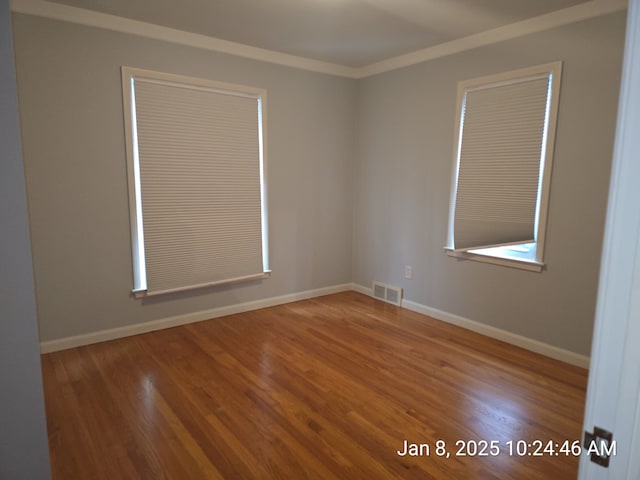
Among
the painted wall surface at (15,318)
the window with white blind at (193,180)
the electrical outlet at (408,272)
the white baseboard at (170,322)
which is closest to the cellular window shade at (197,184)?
the window with white blind at (193,180)

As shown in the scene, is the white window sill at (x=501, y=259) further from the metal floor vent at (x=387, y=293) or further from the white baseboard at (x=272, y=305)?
the metal floor vent at (x=387, y=293)

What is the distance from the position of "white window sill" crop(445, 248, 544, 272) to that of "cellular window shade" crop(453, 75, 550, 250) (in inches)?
2.6

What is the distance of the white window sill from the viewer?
10.6 feet

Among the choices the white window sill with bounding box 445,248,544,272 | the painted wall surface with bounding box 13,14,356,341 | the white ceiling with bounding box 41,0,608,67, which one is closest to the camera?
the white ceiling with bounding box 41,0,608,67

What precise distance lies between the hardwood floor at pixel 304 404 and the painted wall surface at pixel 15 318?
882 millimetres

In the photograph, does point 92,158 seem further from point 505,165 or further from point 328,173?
point 505,165

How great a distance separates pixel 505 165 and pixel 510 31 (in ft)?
3.43

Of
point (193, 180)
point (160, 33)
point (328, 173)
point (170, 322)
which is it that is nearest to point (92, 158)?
point (193, 180)

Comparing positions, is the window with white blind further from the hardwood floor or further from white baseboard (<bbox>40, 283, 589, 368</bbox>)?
the hardwood floor

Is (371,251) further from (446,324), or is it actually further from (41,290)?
(41,290)

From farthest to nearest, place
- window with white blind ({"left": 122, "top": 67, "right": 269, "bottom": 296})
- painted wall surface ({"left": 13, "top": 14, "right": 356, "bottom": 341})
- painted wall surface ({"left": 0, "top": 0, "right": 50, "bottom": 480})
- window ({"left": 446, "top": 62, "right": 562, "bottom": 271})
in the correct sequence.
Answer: window with white blind ({"left": 122, "top": 67, "right": 269, "bottom": 296}), window ({"left": 446, "top": 62, "right": 562, "bottom": 271}), painted wall surface ({"left": 13, "top": 14, "right": 356, "bottom": 341}), painted wall surface ({"left": 0, "top": 0, "right": 50, "bottom": 480})

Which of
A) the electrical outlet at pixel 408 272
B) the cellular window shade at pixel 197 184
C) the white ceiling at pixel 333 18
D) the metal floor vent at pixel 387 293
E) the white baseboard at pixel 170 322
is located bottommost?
the white baseboard at pixel 170 322

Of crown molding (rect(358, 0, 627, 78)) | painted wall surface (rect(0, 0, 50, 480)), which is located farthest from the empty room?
painted wall surface (rect(0, 0, 50, 480))

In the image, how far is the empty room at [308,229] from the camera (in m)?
2.26
